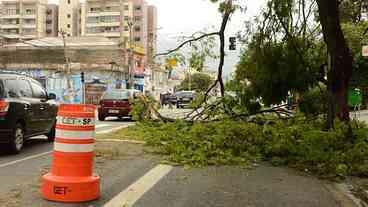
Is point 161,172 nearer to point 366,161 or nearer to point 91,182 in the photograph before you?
point 91,182

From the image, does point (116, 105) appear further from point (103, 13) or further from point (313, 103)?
point (103, 13)

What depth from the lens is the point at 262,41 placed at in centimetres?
1644

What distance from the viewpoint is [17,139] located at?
12195 mm

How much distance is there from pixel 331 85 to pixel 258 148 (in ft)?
11.3

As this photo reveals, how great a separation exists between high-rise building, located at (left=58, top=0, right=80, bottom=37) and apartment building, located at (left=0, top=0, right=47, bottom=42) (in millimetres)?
3434

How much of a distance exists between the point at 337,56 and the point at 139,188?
8.35 m

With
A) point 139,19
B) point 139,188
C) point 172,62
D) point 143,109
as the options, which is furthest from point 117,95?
point 139,19

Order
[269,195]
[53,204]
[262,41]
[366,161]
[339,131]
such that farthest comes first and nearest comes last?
[262,41]
[339,131]
[366,161]
[269,195]
[53,204]

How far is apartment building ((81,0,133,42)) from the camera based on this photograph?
349 feet

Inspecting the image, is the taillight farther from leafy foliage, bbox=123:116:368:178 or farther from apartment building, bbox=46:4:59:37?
apartment building, bbox=46:4:59:37

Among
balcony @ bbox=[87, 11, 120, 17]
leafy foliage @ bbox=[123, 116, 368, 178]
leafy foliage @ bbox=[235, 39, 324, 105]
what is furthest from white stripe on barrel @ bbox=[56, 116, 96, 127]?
balcony @ bbox=[87, 11, 120, 17]

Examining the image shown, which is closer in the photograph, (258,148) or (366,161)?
(366,161)

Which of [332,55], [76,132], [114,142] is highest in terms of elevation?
Answer: [332,55]

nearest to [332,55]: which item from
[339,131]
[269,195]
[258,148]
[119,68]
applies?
[339,131]
